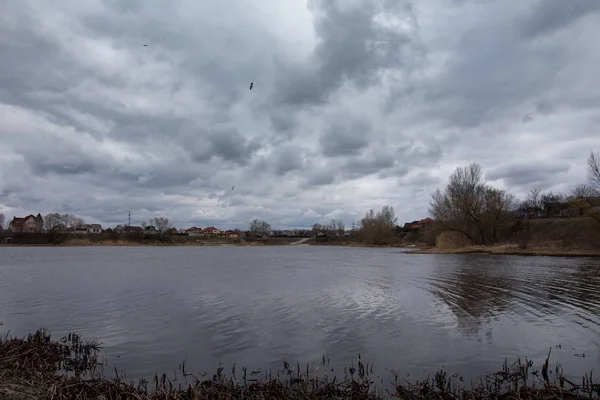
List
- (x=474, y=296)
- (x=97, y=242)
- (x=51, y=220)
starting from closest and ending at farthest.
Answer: (x=474, y=296)
(x=97, y=242)
(x=51, y=220)

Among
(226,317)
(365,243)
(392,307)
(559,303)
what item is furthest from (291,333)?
(365,243)

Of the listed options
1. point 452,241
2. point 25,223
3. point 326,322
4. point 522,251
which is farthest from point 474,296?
point 25,223

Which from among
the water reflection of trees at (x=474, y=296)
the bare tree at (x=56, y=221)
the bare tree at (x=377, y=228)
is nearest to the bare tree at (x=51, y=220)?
the bare tree at (x=56, y=221)

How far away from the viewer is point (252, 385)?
8180mm

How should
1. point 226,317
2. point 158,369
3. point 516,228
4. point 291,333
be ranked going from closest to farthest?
point 158,369 < point 291,333 < point 226,317 < point 516,228

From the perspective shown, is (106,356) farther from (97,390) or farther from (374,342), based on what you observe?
(374,342)

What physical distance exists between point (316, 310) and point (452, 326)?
5.88m

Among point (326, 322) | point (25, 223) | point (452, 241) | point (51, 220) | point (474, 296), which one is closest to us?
point (326, 322)

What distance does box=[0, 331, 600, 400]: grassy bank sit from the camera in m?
7.20

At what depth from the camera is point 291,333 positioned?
541 inches

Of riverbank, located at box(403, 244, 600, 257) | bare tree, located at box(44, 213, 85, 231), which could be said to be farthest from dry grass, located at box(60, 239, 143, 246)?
riverbank, located at box(403, 244, 600, 257)

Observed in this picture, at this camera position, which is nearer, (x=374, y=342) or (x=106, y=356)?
(x=106, y=356)

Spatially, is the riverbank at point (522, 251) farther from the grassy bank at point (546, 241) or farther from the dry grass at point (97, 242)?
the dry grass at point (97, 242)

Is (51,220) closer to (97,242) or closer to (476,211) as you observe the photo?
(97,242)
